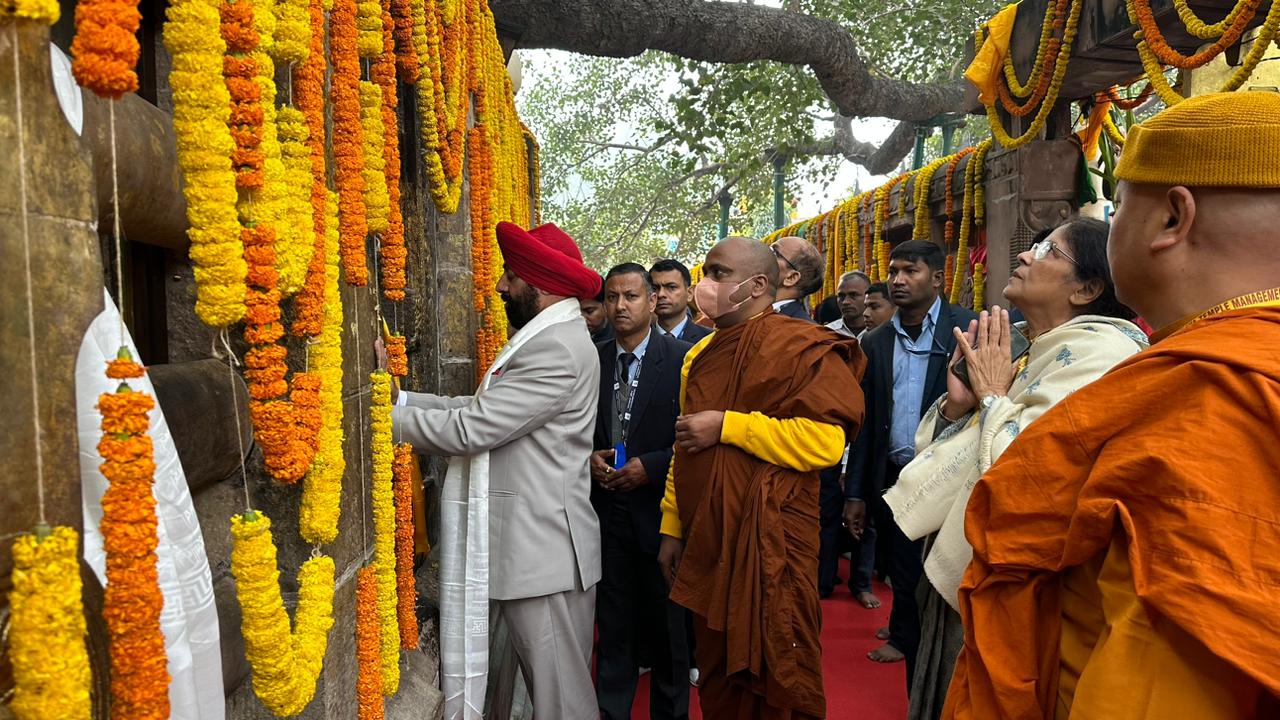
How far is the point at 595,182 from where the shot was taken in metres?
17.7

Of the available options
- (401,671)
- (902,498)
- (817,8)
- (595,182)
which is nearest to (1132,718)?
(902,498)

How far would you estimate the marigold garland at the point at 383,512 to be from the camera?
2135mm

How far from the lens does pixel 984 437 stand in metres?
2.13

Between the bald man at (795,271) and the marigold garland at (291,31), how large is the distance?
3007 mm

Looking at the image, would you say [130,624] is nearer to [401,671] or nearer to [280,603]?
[280,603]

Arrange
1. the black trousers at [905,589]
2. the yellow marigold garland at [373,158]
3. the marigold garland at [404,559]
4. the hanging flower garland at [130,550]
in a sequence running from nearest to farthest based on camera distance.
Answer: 1. the hanging flower garland at [130,550]
2. the yellow marigold garland at [373,158]
3. the marigold garland at [404,559]
4. the black trousers at [905,589]

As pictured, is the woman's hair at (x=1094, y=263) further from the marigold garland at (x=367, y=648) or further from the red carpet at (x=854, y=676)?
the red carpet at (x=854, y=676)

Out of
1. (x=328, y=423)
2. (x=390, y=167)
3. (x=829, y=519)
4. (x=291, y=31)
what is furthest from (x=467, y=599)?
(x=829, y=519)

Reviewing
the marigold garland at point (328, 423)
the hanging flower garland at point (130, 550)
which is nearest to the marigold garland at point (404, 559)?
the marigold garland at point (328, 423)

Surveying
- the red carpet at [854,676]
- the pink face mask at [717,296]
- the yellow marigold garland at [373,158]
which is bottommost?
the red carpet at [854,676]

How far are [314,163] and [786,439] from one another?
1796mm

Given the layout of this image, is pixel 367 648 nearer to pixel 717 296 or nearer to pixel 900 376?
pixel 717 296

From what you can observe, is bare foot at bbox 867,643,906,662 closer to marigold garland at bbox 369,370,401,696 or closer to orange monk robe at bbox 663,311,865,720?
orange monk robe at bbox 663,311,865,720

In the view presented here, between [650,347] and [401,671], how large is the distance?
5.77 feet
